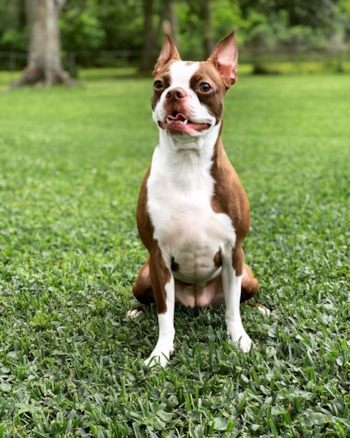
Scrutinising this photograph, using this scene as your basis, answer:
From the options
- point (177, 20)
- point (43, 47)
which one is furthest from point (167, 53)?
point (177, 20)

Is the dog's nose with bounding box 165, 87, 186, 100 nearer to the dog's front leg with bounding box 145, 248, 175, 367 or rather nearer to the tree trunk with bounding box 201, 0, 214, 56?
the dog's front leg with bounding box 145, 248, 175, 367

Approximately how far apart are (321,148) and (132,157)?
3181 millimetres

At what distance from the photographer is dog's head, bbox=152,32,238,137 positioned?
8.59ft

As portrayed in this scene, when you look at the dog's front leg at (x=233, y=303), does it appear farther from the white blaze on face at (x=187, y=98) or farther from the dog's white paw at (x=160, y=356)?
the white blaze on face at (x=187, y=98)

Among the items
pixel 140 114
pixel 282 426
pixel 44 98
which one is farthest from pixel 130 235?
pixel 44 98

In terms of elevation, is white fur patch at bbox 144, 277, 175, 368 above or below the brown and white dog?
Result: below

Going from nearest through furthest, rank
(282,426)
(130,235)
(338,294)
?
(282,426)
(338,294)
(130,235)

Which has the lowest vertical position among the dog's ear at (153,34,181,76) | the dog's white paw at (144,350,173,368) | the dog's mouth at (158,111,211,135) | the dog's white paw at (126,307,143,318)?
the dog's white paw at (126,307,143,318)

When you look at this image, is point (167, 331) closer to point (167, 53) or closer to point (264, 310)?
point (264, 310)

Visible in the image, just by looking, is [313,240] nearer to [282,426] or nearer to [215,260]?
[215,260]

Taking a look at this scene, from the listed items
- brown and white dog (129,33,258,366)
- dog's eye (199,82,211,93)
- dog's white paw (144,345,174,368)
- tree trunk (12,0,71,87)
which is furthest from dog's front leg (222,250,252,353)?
tree trunk (12,0,71,87)

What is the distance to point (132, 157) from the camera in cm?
950

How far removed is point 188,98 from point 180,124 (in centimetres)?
12

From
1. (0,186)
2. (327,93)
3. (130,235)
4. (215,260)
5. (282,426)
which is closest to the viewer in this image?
(282,426)
